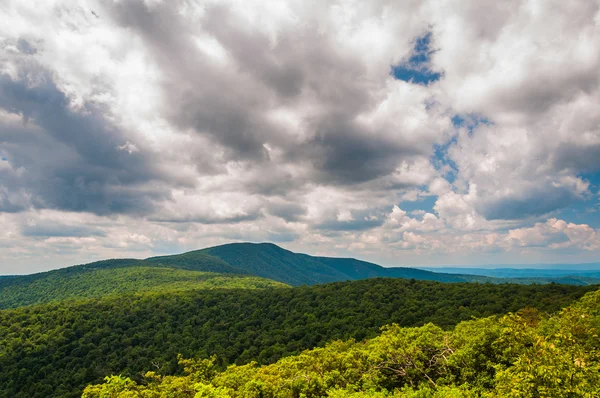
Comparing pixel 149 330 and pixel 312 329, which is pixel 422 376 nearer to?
pixel 312 329

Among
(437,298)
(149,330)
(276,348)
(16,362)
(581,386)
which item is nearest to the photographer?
(581,386)

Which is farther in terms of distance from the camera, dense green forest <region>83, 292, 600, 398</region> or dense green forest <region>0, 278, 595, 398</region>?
dense green forest <region>0, 278, 595, 398</region>

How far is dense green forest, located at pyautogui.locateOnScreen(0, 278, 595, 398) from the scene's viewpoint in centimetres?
12362

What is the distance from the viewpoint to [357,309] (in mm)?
150625

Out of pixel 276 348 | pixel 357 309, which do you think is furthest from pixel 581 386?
pixel 357 309

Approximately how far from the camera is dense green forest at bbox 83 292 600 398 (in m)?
18.3

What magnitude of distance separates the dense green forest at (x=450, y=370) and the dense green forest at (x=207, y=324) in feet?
260

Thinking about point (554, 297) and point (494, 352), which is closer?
point (494, 352)

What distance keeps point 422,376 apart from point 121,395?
3325 cm

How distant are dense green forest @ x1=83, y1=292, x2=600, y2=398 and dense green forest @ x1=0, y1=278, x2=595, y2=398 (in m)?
79.2

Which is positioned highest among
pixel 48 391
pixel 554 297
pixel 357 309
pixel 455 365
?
pixel 455 365

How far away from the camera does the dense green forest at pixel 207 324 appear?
12362 cm

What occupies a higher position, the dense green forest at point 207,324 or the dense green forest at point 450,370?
the dense green forest at point 450,370

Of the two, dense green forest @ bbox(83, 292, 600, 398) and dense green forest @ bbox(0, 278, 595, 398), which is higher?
dense green forest @ bbox(83, 292, 600, 398)
